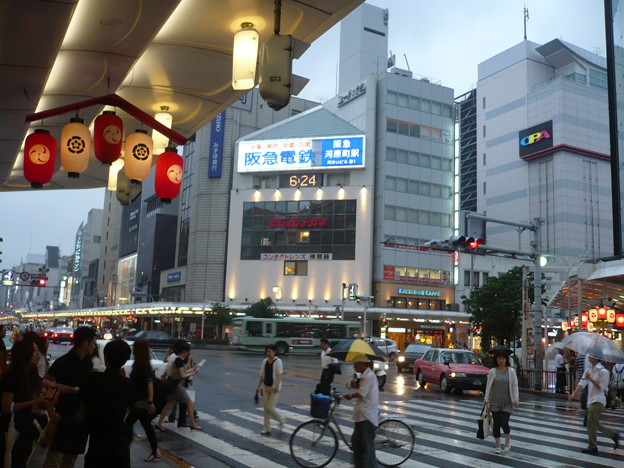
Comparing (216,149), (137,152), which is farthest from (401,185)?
(137,152)

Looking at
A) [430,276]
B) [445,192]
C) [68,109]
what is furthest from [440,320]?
[68,109]

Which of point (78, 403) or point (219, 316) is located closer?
point (78, 403)

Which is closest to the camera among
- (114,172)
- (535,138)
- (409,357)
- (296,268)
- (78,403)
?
(78,403)

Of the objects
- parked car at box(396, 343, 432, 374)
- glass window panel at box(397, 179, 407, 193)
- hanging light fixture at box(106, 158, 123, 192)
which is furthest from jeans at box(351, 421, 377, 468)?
glass window panel at box(397, 179, 407, 193)

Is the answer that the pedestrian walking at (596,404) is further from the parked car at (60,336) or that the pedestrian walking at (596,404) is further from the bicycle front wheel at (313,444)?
the parked car at (60,336)

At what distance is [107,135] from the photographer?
28.8 feet

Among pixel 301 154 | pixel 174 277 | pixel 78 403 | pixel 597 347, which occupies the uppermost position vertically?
pixel 301 154

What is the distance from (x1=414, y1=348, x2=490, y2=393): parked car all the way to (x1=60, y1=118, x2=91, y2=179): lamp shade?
16.3m

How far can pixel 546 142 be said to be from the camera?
6888 cm

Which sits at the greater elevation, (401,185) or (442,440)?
(401,185)

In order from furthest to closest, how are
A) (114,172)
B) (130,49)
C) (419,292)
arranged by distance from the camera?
1. (419,292)
2. (114,172)
3. (130,49)

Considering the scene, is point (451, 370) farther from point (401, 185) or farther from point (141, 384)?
point (401, 185)

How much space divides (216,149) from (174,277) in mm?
18487

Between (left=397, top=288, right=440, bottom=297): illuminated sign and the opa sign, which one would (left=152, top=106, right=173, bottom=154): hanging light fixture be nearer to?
(left=397, top=288, right=440, bottom=297): illuminated sign
